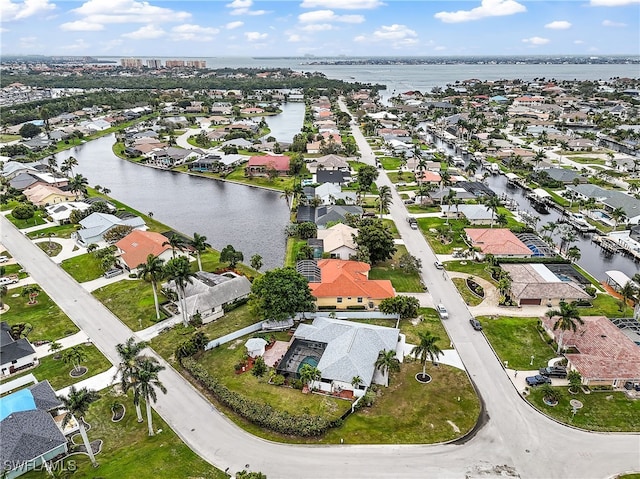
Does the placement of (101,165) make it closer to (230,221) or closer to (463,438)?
(230,221)

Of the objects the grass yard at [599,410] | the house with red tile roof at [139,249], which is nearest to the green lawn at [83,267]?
the house with red tile roof at [139,249]

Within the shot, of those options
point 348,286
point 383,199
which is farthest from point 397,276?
point 383,199

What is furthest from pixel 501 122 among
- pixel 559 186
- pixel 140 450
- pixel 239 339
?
pixel 140 450

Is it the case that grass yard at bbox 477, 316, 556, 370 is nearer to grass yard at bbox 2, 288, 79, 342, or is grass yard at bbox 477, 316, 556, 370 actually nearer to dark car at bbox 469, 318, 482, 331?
dark car at bbox 469, 318, 482, 331

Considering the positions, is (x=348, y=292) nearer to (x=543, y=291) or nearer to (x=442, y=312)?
(x=442, y=312)

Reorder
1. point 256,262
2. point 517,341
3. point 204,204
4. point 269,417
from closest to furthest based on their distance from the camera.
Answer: point 269,417
point 517,341
point 256,262
point 204,204

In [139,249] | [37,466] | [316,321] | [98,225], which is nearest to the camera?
[37,466]
